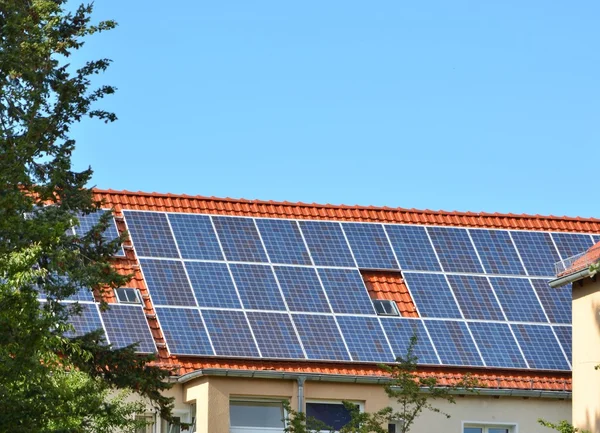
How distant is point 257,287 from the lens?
30.6m

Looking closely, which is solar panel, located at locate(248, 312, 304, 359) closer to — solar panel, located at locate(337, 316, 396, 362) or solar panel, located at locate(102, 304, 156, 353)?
solar panel, located at locate(337, 316, 396, 362)

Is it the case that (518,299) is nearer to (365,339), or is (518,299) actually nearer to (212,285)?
(365,339)

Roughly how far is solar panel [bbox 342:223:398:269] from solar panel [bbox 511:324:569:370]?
3.22 m

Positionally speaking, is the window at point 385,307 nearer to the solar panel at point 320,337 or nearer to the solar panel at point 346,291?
the solar panel at point 346,291

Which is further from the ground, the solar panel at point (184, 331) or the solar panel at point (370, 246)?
the solar panel at point (370, 246)

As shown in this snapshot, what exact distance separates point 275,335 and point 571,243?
27.1ft

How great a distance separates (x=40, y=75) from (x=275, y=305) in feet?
32.0

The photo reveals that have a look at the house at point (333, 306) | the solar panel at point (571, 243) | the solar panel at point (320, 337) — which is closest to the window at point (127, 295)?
the house at point (333, 306)

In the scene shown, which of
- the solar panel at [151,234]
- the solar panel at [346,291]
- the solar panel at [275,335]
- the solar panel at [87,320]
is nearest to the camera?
the solar panel at [87,320]

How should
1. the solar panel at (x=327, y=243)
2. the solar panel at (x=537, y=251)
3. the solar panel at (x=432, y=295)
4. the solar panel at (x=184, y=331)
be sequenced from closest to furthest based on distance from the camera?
the solar panel at (x=184, y=331) < the solar panel at (x=432, y=295) < the solar panel at (x=327, y=243) < the solar panel at (x=537, y=251)

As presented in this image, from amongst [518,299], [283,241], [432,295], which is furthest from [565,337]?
[283,241]

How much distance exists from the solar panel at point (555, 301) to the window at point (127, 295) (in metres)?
8.94

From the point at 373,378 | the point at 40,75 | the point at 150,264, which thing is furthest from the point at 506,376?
the point at 40,75

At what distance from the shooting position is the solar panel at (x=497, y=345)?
98.7 ft
